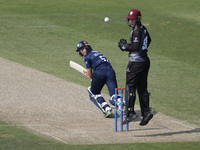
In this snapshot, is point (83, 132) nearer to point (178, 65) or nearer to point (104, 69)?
point (104, 69)

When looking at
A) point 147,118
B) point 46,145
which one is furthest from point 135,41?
point 46,145

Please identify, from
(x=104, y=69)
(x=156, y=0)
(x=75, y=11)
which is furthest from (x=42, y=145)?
(x=156, y=0)

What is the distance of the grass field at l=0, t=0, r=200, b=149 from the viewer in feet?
43.1

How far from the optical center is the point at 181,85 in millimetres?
15609

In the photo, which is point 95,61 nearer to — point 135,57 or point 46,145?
point 135,57

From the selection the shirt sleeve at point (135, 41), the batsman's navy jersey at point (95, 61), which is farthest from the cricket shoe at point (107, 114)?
the shirt sleeve at point (135, 41)

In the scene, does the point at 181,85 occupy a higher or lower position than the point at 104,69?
lower

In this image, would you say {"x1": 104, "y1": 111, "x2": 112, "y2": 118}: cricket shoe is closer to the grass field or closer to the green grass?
the grass field

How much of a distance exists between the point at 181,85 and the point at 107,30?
9228mm

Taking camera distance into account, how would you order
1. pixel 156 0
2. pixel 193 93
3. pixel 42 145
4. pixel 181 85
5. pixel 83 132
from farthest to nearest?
pixel 156 0 < pixel 181 85 < pixel 193 93 < pixel 83 132 < pixel 42 145

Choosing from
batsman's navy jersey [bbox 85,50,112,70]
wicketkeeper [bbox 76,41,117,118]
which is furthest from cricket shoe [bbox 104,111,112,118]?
batsman's navy jersey [bbox 85,50,112,70]

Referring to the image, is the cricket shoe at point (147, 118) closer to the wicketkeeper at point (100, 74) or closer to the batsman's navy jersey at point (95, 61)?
the wicketkeeper at point (100, 74)

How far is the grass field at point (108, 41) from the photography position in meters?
13.1

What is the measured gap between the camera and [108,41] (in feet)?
72.6
